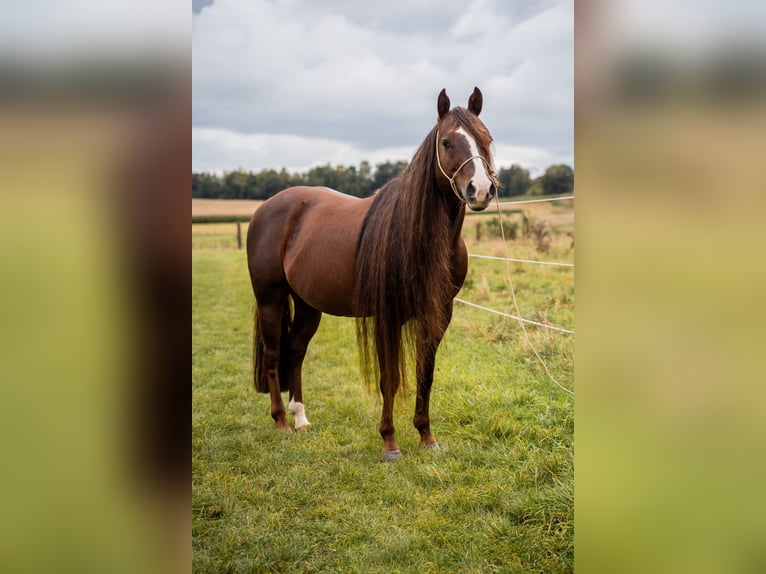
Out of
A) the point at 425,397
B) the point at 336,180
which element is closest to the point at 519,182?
the point at 336,180

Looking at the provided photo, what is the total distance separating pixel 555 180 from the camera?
66.9 feet

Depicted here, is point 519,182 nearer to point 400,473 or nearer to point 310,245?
point 310,245

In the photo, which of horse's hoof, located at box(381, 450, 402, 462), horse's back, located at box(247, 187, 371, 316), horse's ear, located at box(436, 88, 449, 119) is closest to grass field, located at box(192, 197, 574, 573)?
horse's hoof, located at box(381, 450, 402, 462)

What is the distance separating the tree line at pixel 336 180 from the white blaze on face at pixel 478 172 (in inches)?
616

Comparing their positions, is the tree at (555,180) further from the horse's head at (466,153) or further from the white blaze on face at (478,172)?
the white blaze on face at (478,172)

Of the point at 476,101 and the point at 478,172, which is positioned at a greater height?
the point at 476,101

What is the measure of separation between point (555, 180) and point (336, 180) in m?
9.26

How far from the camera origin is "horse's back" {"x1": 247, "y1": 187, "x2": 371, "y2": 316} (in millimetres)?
3176

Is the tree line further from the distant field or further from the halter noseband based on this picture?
the halter noseband

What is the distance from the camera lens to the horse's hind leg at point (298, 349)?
11.9 ft

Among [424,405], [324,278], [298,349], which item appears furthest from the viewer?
[298,349]

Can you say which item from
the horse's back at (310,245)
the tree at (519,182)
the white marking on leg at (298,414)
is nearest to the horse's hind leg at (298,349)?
the white marking on leg at (298,414)
